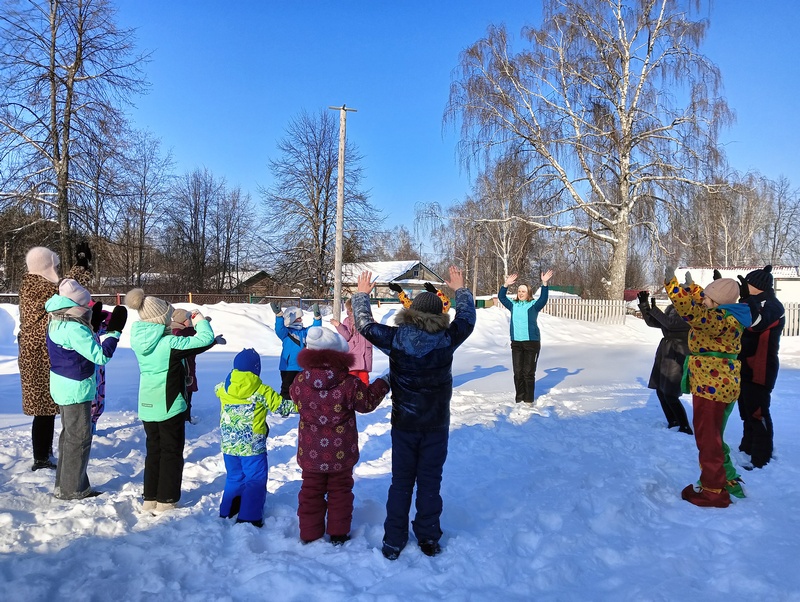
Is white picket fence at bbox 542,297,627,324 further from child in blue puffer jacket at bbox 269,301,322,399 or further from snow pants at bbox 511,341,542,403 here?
child in blue puffer jacket at bbox 269,301,322,399

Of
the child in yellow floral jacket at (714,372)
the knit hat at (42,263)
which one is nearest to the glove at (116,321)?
the knit hat at (42,263)

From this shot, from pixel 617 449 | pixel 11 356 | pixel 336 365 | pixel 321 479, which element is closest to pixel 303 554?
pixel 321 479

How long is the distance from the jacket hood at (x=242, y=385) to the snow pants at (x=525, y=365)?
4817 millimetres

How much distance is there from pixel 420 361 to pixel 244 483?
5.14ft

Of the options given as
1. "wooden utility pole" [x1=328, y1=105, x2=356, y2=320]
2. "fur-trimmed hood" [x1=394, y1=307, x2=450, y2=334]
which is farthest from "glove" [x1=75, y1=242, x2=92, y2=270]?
"wooden utility pole" [x1=328, y1=105, x2=356, y2=320]

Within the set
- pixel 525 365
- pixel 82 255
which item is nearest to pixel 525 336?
pixel 525 365

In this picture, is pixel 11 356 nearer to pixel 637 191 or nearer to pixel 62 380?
pixel 62 380

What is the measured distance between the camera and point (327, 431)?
3.46 metres

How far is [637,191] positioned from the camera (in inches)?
835

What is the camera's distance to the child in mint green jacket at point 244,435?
3756 mm

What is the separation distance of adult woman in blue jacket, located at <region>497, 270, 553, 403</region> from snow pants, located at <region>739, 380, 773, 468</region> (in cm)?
282

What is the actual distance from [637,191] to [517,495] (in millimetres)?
19789

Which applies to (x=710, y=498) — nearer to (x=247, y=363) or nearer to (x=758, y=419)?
(x=758, y=419)

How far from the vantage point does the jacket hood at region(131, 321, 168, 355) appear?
3.89m
